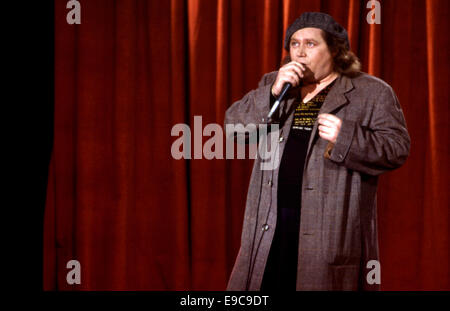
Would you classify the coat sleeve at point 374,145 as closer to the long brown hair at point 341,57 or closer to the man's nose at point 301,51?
the long brown hair at point 341,57

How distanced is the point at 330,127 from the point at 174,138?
1.19m

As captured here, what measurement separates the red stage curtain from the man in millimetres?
806

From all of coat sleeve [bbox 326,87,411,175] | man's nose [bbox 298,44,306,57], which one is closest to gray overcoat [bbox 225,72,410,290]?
coat sleeve [bbox 326,87,411,175]

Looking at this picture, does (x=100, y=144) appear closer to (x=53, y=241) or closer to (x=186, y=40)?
(x=53, y=241)

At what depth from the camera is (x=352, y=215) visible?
4.62ft

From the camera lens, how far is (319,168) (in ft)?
4.65

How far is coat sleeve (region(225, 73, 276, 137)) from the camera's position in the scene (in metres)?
1.50

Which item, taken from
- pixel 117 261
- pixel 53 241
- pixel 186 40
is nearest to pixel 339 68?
pixel 186 40

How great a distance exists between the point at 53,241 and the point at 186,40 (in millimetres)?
1295

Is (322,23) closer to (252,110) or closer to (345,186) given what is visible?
(252,110)

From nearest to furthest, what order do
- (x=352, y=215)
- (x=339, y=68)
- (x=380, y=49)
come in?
(x=352, y=215)
(x=339, y=68)
(x=380, y=49)

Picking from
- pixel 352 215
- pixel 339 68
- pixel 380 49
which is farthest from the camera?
pixel 380 49

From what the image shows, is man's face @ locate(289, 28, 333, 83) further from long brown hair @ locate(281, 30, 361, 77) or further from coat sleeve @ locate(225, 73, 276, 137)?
coat sleeve @ locate(225, 73, 276, 137)

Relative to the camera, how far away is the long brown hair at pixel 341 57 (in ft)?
4.95
